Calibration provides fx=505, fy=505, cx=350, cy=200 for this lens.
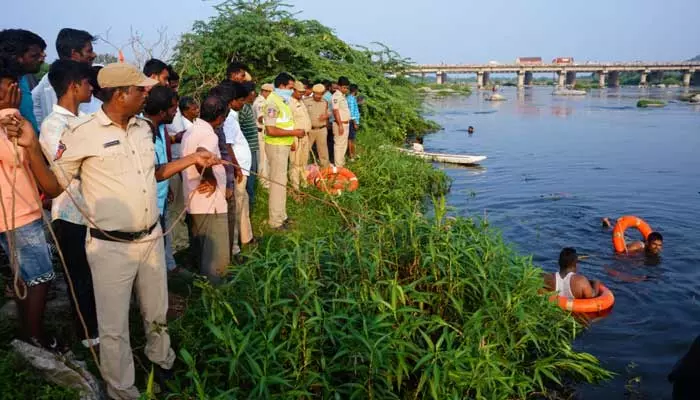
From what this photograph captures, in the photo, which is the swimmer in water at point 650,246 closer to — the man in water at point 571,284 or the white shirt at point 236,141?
the man in water at point 571,284

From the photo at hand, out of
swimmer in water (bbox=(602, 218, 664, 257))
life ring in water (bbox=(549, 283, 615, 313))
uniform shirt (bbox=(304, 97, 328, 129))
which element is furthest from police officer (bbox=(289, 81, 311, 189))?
swimmer in water (bbox=(602, 218, 664, 257))

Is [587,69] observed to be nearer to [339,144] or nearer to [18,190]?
[339,144]

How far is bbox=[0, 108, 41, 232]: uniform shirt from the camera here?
9.61ft

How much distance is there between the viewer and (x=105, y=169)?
2801 millimetres

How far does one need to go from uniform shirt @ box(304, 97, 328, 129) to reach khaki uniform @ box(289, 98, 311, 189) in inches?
25.7

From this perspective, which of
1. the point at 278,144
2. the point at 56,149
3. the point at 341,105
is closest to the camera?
the point at 56,149

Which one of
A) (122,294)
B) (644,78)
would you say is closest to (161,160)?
(122,294)

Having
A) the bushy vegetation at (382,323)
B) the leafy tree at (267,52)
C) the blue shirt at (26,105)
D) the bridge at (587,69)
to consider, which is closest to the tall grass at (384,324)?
the bushy vegetation at (382,323)

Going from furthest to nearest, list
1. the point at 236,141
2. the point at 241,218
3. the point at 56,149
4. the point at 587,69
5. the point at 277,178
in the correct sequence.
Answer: the point at 587,69
the point at 277,178
the point at 241,218
the point at 236,141
the point at 56,149

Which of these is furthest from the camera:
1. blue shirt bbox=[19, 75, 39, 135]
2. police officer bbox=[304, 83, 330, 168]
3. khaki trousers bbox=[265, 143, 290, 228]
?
police officer bbox=[304, 83, 330, 168]

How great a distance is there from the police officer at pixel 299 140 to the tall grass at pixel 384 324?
10.7 ft

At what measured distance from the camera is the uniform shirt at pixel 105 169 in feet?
9.11

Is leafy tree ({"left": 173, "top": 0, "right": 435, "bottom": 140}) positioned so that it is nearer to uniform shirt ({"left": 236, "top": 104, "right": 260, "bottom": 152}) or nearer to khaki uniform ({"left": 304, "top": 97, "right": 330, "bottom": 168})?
khaki uniform ({"left": 304, "top": 97, "right": 330, "bottom": 168})

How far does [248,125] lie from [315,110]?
3339 mm
